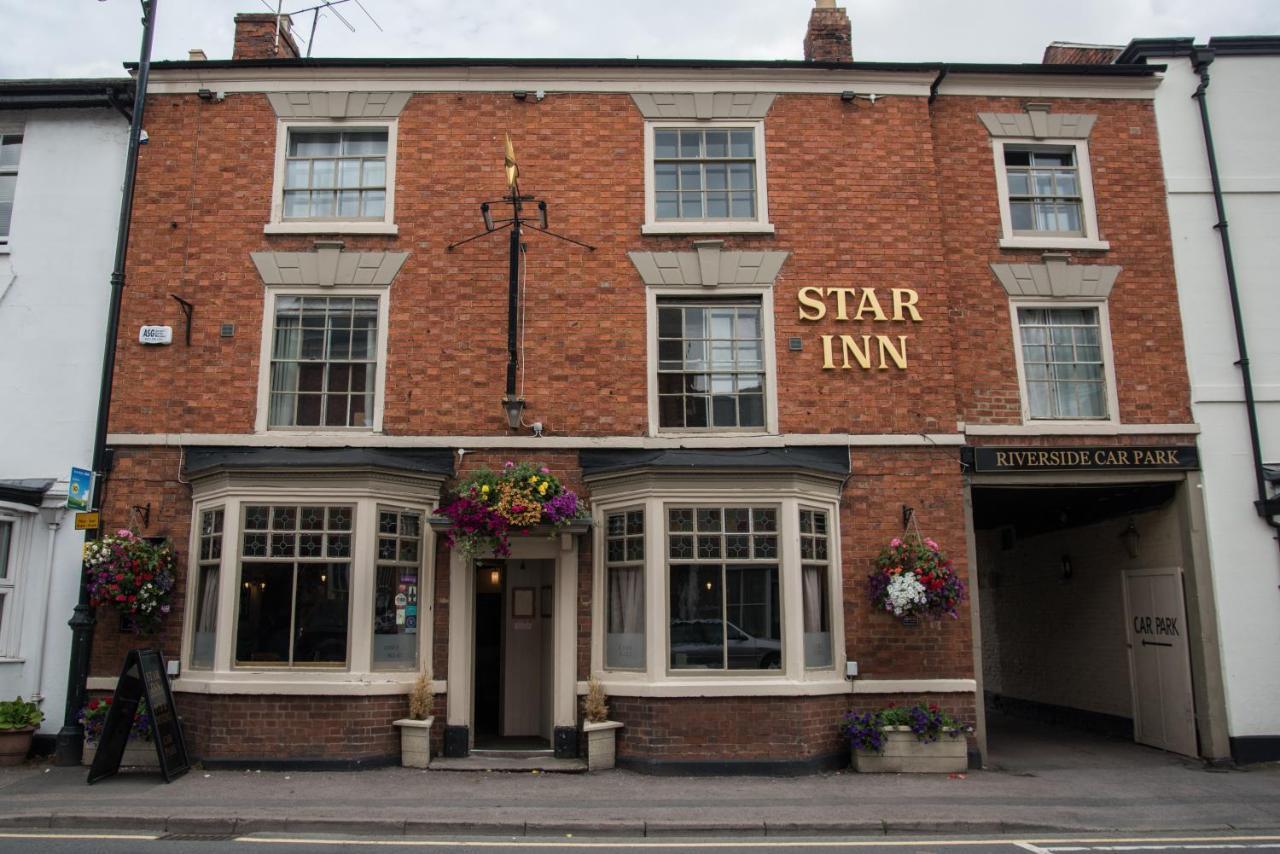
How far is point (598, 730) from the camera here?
1092 cm

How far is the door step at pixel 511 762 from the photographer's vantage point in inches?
427

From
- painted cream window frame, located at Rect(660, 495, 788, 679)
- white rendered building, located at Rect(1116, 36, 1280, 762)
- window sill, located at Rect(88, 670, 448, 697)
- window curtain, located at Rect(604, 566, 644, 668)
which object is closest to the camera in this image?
window sill, located at Rect(88, 670, 448, 697)

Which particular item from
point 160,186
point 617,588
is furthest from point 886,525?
point 160,186

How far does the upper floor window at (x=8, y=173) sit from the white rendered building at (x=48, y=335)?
15 mm

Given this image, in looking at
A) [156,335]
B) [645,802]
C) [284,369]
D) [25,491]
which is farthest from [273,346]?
[645,802]

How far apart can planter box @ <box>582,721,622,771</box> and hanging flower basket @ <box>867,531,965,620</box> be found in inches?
136

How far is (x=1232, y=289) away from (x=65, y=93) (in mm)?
15685

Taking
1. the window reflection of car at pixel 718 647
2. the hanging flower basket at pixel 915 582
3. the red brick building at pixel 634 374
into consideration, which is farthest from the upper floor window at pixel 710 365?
the window reflection of car at pixel 718 647

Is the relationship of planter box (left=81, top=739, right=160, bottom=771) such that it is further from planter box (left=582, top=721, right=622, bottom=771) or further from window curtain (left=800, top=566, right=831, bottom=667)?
window curtain (left=800, top=566, right=831, bottom=667)

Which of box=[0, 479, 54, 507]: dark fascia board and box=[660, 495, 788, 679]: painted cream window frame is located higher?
box=[0, 479, 54, 507]: dark fascia board

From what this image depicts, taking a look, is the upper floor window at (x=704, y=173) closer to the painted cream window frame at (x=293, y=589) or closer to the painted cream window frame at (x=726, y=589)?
the painted cream window frame at (x=726, y=589)

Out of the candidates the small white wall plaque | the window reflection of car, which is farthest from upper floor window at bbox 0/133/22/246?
the window reflection of car

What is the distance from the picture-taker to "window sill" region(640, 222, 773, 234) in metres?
12.5

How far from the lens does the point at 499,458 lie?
39.2ft
